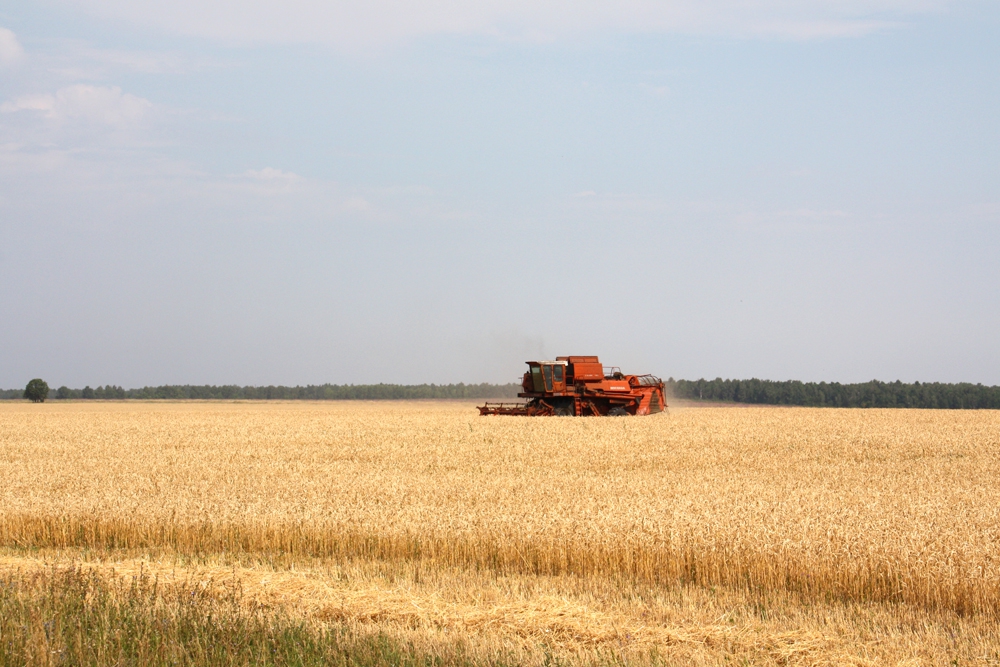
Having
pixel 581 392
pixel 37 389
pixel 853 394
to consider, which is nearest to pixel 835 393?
pixel 853 394

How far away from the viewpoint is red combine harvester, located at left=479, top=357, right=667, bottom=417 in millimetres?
35156

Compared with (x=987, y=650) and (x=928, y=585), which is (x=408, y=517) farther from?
(x=987, y=650)

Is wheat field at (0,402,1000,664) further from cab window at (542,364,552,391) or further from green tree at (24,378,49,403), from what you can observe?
green tree at (24,378,49,403)

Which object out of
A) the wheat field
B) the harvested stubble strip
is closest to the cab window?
the wheat field

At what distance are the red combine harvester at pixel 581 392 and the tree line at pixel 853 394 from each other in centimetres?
4316

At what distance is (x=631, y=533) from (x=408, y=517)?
3.04 meters

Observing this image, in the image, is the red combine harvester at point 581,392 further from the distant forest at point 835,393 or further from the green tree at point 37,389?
the green tree at point 37,389

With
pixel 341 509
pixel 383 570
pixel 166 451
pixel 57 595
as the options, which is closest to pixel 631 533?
pixel 383 570

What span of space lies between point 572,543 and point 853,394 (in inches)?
3101

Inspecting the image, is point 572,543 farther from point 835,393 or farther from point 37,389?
point 37,389

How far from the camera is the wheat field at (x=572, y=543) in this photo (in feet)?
24.0

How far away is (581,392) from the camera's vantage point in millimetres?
35312

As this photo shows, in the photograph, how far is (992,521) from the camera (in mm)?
10961

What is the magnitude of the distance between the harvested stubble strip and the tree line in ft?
226
